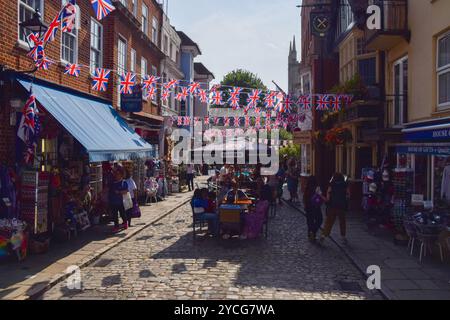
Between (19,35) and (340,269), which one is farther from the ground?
(19,35)

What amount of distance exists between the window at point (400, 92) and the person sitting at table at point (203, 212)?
674cm

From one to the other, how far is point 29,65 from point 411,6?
10.6m

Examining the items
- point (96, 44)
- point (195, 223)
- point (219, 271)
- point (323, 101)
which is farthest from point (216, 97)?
point (219, 271)

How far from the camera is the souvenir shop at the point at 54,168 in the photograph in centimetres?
897

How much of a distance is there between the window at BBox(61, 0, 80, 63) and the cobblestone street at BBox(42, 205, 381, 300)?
5.68m

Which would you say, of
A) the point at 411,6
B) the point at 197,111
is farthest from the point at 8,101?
the point at 197,111

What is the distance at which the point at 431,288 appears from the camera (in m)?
7.03

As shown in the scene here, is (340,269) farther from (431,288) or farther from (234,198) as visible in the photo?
(234,198)

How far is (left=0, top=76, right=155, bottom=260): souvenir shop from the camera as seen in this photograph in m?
8.97

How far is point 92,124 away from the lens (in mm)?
11695

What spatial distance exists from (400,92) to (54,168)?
10.7 m

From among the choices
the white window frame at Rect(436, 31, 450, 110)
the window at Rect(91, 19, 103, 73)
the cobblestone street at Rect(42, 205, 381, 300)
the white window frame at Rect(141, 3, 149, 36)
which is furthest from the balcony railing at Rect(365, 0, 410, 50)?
the white window frame at Rect(141, 3, 149, 36)

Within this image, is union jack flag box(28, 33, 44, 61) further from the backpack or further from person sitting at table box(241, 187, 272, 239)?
the backpack

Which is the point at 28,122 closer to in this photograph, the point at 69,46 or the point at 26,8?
the point at 26,8
